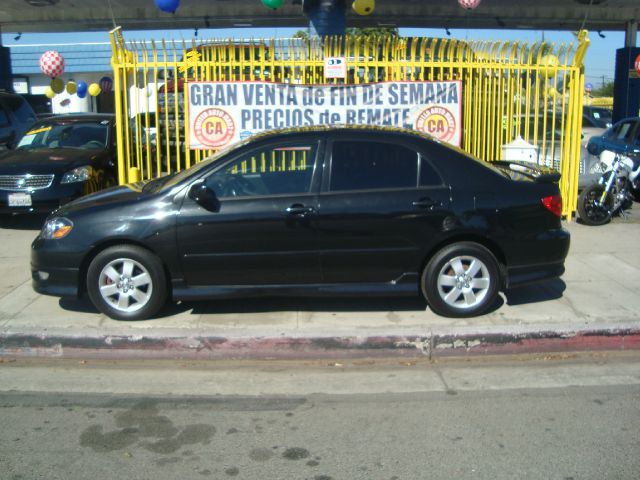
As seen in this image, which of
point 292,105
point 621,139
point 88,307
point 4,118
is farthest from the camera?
point 621,139

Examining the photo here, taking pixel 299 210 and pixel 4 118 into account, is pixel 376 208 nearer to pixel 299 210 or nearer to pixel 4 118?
pixel 299 210

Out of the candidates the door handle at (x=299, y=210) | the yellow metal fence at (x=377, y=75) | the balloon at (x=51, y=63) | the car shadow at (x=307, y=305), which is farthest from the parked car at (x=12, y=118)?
the door handle at (x=299, y=210)

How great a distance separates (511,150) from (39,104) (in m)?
23.1

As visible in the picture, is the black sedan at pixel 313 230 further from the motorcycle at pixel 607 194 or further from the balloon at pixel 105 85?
the balloon at pixel 105 85

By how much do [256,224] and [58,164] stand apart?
5.45 m

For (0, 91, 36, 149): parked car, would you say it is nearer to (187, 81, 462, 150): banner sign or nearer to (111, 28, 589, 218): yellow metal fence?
(111, 28, 589, 218): yellow metal fence

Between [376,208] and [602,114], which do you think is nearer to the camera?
[376,208]

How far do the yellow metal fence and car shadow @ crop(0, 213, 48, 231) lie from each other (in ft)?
6.31

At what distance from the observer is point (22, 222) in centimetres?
1080

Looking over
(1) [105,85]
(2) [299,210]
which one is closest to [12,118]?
(2) [299,210]

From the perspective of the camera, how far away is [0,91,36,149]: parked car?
1356cm

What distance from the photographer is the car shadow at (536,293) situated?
6703mm

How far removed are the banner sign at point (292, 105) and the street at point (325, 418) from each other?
4.45 metres

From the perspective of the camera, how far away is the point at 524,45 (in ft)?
31.6
